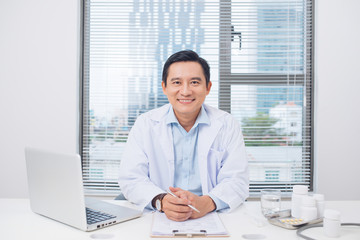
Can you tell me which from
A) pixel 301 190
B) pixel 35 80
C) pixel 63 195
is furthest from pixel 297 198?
pixel 35 80

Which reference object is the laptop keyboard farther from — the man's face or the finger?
the man's face

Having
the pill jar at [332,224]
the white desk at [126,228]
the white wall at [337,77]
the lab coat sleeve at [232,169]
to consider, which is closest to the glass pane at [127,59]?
the white wall at [337,77]

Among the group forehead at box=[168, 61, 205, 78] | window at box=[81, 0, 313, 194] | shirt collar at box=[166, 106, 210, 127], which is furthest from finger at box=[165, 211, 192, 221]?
window at box=[81, 0, 313, 194]

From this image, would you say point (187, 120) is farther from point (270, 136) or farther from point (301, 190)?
point (270, 136)

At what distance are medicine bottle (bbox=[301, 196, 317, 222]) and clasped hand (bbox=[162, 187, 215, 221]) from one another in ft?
1.18

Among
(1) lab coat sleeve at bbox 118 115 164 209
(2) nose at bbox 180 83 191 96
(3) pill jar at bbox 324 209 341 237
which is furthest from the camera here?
(2) nose at bbox 180 83 191 96

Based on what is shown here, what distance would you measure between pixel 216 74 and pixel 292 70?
0.66m

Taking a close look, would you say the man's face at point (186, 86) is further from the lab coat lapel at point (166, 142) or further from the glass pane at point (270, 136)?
the glass pane at point (270, 136)

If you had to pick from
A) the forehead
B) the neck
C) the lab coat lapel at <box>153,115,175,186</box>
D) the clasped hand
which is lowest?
the clasped hand

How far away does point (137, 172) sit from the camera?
1.63 m

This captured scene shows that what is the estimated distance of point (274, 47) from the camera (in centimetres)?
274

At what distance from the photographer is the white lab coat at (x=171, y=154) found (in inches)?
64.0

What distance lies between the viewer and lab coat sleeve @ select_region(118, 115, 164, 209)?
1.40 metres

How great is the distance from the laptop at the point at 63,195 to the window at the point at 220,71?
1.52 metres
